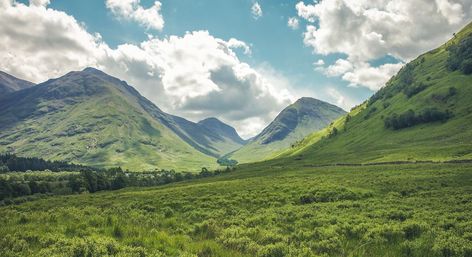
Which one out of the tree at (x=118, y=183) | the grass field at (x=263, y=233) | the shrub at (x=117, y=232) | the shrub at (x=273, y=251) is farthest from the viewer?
the tree at (x=118, y=183)

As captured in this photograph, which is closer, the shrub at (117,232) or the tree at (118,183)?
the shrub at (117,232)

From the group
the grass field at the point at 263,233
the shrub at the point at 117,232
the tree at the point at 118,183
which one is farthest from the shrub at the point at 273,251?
the tree at the point at 118,183

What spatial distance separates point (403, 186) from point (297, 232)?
115 ft

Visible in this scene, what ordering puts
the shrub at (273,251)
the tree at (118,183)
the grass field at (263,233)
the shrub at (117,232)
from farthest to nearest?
the tree at (118,183) → the shrub at (117,232) → the shrub at (273,251) → the grass field at (263,233)

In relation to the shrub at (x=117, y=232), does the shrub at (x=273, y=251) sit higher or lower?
lower

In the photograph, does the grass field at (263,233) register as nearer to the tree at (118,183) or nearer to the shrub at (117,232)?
the shrub at (117,232)

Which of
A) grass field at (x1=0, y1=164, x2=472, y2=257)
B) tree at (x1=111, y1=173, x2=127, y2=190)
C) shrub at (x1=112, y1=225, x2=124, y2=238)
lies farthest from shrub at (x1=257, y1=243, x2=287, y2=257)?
tree at (x1=111, y1=173, x2=127, y2=190)

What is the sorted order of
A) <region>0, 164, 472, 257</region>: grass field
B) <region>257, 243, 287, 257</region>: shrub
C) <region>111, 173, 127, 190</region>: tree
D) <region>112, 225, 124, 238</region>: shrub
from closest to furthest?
<region>0, 164, 472, 257</region>: grass field → <region>257, 243, 287, 257</region>: shrub → <region>112, 225, 124, 238</region>: shrub → <region>111, 173, 127, 190</region>: tree

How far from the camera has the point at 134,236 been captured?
18.3 m

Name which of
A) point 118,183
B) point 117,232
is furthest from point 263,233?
point 118,183

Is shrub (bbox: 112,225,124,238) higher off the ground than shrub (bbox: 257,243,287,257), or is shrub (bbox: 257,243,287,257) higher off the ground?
shrub (bbox: 112,225,124,238)

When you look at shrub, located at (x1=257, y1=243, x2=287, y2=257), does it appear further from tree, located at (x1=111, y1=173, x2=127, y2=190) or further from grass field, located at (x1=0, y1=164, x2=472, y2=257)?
tree, located at (x1=111, y1=173, x2=127, y2=190)

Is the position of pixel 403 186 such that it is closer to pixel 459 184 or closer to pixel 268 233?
pixel 459 184

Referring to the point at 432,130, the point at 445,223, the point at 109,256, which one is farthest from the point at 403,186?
the point at 432,130
